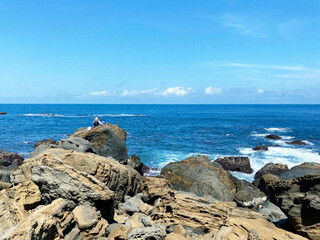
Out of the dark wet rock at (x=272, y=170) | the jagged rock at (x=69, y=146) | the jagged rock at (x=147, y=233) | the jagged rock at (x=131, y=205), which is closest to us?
the jagged rock at (x=147, y=233)

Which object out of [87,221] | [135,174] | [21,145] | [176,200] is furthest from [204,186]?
[21,145]

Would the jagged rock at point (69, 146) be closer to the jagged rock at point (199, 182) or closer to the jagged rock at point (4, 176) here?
the jagged rock at point (4, 176)

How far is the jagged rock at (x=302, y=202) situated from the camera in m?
9.59

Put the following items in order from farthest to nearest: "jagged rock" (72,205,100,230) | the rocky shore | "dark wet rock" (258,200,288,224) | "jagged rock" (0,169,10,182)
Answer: "jagged rock" (0,169,10,182)
"dark wet rock" (258,200,288,224)
"jagged rock" (72,205,100,230)
the rocky shore

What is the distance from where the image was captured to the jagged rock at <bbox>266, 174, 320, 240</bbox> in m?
9.59

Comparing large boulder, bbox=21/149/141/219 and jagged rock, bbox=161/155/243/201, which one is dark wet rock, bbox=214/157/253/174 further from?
large boulder, bbox=21/149/141/219

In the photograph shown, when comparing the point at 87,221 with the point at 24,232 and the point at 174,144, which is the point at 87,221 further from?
Result: the point at 174,144

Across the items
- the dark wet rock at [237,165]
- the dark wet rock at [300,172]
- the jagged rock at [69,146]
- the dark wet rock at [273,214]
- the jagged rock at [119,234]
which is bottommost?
the dark wet rock at [237,165]

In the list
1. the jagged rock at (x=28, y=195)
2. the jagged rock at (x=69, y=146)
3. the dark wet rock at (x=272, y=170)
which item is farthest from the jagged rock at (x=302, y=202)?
the dark wet rock at (x=272, y=170)

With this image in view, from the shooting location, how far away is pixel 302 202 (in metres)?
10.1

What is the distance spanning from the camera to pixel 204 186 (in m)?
17.1

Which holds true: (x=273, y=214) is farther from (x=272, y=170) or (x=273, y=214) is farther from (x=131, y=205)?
(x=272, y=170)

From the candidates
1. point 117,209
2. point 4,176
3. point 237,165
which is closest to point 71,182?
point 117,209

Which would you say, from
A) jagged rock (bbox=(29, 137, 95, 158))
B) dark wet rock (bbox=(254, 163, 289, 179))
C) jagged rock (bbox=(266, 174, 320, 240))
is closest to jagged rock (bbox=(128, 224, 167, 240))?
jagged rock (bbox=(266, 174, 320, 240))
